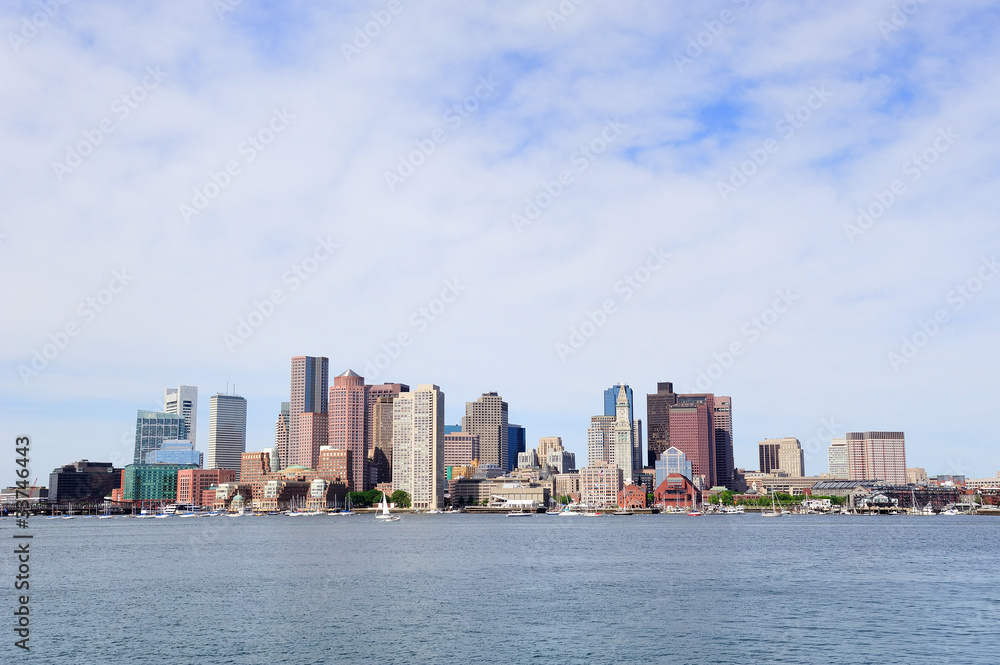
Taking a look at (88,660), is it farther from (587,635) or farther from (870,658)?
(870,658)

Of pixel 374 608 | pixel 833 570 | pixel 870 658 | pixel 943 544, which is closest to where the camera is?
pixel 870 658

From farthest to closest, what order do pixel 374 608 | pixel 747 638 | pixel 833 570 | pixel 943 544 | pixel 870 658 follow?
1. pixel 943 544
2. pixel 833 570
3. pixel 374 608
4. pixel 747 638
5. pixel 870 658

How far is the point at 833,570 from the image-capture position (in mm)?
85688

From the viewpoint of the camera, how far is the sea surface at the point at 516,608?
47906 millimetres

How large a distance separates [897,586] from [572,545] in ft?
195

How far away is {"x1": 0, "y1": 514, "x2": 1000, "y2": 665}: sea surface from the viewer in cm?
4791

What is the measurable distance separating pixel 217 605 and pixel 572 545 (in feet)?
230

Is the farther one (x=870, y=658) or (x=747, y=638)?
→ (x=747, y=638)

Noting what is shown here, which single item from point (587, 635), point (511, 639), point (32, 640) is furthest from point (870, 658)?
A: point (32, 640)

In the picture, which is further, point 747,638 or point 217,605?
point 217,605

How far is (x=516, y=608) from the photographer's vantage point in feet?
202

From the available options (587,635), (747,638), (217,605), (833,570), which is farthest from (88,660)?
(833,570)

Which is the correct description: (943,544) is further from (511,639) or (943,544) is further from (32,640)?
(32,640)

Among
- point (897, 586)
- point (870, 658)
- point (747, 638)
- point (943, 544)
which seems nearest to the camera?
point (870, 658)
